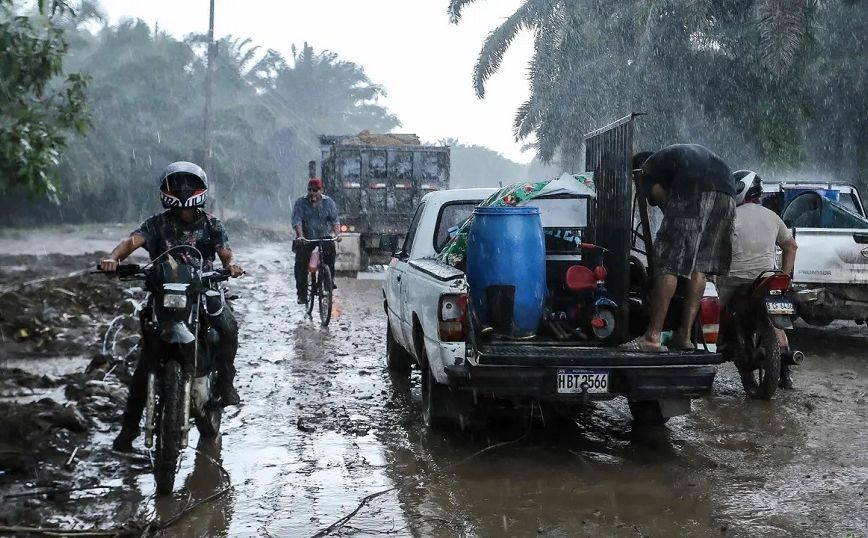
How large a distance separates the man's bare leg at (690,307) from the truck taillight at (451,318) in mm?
1569

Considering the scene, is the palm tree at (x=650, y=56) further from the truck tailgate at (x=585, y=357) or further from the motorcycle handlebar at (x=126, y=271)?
the motorcycle handlebar at (x=126, y=271)

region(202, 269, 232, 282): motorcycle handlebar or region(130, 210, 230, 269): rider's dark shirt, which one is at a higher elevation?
region(130, 210, 230, 269): rider's dark shirt

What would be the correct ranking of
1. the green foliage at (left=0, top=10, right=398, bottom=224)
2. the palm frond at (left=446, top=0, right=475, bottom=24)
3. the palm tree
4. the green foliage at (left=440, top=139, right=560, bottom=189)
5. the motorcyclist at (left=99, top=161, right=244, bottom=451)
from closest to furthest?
the motorcyclist at (left=99, top=161, right=244, bottom=451) < the palm tree < the palm frond at (left=446, top=0, right=475, bottom=24) < the green foliage at (left=0, top=10, right=398, bottom=224) < the green foliage at (left=440, top=139, right=560, bottom=189)

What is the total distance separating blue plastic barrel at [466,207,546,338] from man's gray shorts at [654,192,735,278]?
90 cm

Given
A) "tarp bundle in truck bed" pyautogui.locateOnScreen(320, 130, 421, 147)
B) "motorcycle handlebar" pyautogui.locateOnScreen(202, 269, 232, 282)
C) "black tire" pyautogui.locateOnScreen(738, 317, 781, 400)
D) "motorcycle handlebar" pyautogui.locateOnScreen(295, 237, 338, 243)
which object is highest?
"tarp bundle in truck bed" pyautogui.locateOnScreen(320, 130, 421, 147)

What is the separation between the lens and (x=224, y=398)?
6098mm

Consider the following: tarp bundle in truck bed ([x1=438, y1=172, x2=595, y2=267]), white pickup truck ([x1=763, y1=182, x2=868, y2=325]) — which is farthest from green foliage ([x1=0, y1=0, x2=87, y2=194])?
white pickup truck ([x1=763, y1=182, x2=868, y2=325])

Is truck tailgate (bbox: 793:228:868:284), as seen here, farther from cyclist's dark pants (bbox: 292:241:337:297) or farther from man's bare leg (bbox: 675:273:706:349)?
cyclist's dark pants (bbox: 292:241:337:297)

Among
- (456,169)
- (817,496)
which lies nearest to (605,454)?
(817,496)

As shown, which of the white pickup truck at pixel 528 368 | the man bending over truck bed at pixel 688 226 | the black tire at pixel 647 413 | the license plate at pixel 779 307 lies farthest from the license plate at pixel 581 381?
the license plate at pixel 779 307

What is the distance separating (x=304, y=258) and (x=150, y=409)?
7908 millimetres

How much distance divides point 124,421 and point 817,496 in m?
4.05

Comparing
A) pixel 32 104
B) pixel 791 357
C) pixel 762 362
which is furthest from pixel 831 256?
pixel 32 104

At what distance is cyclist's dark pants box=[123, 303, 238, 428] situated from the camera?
5.45 meters
